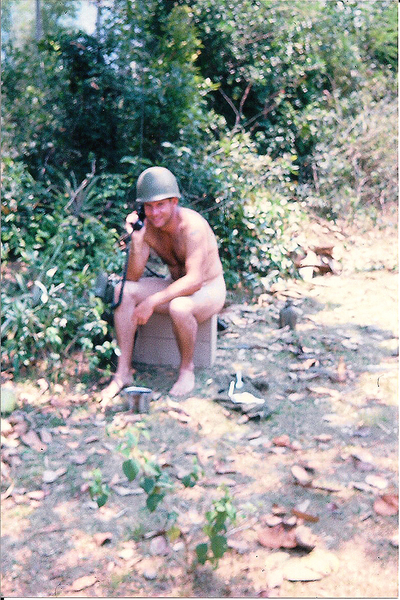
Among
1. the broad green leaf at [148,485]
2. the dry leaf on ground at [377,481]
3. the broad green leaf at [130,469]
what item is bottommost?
the dry leaf on ground at [377,481]

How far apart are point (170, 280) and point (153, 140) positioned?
3.08m

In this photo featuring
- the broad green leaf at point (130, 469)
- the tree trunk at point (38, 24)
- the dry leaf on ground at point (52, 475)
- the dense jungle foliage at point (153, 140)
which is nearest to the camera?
the broad green leaf at point (130, 469)

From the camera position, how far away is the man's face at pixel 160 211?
366 cm

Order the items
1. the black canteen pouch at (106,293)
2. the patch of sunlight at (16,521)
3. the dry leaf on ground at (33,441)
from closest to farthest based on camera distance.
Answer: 1. the patch of sunlight at (16,521)
2. the dry leaf on ground at (33,441)
3. the black canteen pouch at (106,293)

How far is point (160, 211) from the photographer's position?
3.66 meters

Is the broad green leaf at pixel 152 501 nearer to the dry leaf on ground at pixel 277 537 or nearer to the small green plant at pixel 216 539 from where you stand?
the small green plant at pixel 216 539

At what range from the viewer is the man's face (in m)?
3.66

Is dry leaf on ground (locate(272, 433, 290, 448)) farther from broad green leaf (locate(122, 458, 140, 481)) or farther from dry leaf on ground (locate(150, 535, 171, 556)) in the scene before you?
broad green leaf (locate(122, 458, 140, 481))

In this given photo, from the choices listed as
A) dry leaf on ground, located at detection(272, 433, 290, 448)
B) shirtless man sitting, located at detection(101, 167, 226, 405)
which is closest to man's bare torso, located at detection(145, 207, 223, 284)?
shirtless man sitting, located at detection(101, 167, 226, 405)

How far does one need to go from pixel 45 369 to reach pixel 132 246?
0.98 m

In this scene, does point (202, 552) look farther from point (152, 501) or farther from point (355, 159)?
point (355, 159)

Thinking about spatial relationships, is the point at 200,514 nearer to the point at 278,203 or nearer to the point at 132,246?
the point at 132,246

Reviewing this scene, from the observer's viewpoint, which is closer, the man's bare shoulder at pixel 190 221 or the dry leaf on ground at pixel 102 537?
the dry leaf on ground at pixel 102 537

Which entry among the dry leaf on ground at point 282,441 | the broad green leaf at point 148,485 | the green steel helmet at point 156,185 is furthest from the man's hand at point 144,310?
the broad green leaf at point 148,485
